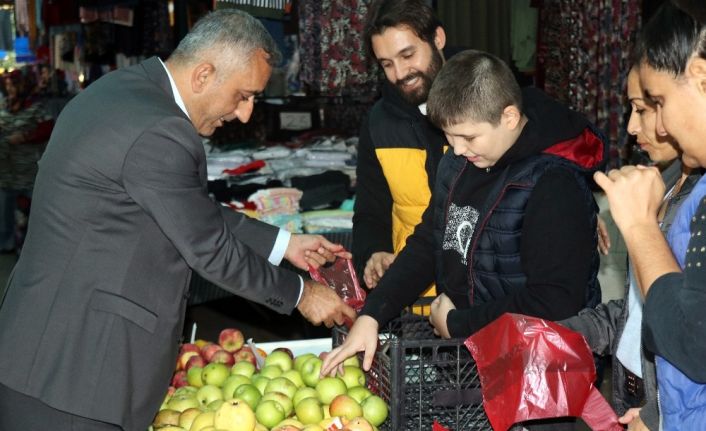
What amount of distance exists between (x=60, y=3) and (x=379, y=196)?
20.7 ft

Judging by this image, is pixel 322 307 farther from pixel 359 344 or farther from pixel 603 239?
pixel 603 239

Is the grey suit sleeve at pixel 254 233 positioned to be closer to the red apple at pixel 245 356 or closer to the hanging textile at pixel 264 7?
the red apple at pixel 245 356

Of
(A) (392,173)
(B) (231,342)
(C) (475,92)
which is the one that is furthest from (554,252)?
(B) (231,342)

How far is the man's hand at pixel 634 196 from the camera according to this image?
5.26 feet

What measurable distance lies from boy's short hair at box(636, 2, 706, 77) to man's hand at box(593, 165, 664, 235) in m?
0.21

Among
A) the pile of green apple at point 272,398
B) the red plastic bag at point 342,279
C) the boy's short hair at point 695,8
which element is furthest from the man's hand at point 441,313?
the boy's short hair at point 695,8

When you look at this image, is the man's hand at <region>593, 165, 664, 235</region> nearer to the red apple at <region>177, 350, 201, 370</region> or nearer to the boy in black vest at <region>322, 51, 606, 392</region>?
the boy in black vest at <region>322, 51, 606, 392</region>

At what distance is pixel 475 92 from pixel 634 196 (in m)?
0.75

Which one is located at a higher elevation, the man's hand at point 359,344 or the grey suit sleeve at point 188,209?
the grey suit sleeve at point 188,209

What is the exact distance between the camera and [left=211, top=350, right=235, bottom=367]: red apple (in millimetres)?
2934

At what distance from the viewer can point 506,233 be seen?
7.49 feet

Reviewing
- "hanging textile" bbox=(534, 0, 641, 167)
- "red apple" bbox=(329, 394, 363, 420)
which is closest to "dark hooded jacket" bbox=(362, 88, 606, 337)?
"red apple" bbox=(329, 394, 363, 420)

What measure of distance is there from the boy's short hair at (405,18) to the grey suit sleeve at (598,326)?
1262 millimetres

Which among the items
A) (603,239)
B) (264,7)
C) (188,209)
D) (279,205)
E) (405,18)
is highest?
(405,18)
